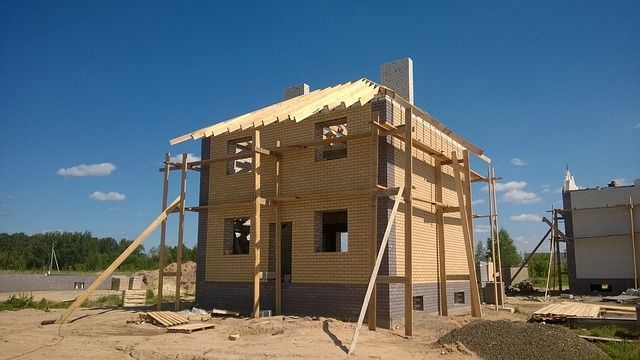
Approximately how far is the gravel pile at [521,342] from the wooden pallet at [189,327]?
17.0 ft

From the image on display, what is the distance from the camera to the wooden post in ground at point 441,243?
13.3 metres

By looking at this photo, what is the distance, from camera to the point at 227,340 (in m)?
9.44

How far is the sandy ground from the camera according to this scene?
8203mm

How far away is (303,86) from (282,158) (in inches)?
191

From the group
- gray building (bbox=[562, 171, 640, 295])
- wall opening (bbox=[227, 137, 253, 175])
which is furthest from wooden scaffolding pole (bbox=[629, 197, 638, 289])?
wall opening (bbox=[227, 137, 253, 175])

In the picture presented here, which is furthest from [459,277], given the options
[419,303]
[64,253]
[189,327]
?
[64,253]

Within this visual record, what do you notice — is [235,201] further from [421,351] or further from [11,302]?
[11,302]

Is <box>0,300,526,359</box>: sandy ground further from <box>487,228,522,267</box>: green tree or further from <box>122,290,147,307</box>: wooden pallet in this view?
<box>487,228,522,267</box>: green tree

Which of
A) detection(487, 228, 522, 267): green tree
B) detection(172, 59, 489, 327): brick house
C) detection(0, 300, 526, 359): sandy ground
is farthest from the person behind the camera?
detection(487, 228, 522, 267): green tree

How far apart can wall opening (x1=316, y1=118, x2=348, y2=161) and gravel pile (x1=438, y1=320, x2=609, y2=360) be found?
5704 mm

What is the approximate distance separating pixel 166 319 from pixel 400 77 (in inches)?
398

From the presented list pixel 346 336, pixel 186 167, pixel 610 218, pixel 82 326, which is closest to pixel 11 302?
pixel 82 326

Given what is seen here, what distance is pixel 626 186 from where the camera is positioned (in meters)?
23.6

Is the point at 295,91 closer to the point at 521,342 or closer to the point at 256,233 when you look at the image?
the point at 256,233
